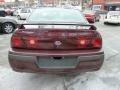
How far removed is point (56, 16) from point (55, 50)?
1464 mm

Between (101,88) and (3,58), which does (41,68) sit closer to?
(101,88)

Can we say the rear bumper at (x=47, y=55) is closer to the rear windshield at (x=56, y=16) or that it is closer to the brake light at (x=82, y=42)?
the brake light at (x=82, y=42)

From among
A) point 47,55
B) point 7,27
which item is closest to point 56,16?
point 47,55

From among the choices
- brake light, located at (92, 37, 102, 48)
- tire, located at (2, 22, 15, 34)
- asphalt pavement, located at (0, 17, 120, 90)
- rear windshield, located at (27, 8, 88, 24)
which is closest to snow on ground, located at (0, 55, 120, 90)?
asphalt pavement, located at (0, 17, 120, 90)

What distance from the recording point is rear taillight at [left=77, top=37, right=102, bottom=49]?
13.5ft

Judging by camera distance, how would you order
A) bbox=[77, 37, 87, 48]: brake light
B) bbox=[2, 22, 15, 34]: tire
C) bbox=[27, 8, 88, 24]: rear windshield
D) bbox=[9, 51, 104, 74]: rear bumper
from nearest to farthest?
bbox=[9, 51, 104, 74]: rear bumper < bbox=[77, 37, 87, 48]: brake light < bbox=[27, 8, 88, 24]: rear windshield < bbox=[2, 22, 15, 34]: tire

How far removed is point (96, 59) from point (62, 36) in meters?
0.72

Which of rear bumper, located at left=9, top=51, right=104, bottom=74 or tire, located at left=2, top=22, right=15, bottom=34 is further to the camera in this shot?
tire, located at left=2, top=22, right=15, bottom=34

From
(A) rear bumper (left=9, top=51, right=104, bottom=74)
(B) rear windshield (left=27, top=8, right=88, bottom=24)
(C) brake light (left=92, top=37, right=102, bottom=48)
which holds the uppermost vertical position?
(B) rear windshield (left=27, top=8, right=88, bottom=24)

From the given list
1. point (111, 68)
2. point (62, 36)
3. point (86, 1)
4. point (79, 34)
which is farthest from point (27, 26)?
point (86, 1)

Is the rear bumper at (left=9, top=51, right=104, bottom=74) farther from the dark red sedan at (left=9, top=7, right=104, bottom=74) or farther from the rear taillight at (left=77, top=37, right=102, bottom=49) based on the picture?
the rear taillight at (left=77, top=37, right=102, bottom=49)

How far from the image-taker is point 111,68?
5.65m

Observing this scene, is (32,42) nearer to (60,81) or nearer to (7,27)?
(60,81)

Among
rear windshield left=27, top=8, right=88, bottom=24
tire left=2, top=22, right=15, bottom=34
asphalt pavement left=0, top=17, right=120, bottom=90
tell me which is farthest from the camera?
tire left=2, top=22, right=15, bottom=34
